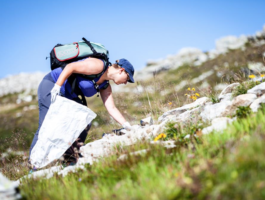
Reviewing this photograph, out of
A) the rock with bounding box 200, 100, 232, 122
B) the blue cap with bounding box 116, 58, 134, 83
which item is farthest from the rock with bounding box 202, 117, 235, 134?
the blue cap with bounding box 116, 58, 134, 83

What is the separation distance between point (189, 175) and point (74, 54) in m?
2.88

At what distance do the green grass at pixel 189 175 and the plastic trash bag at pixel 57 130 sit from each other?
Answer: 2.46 feet

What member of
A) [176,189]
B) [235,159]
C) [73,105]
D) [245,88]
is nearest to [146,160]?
[176,189]

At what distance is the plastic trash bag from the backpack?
0.42 meters

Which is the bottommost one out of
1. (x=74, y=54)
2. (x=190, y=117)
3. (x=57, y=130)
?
(x=190, y=117)

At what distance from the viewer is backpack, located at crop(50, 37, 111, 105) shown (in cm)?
394

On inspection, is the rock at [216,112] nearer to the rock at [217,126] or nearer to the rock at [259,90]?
the rock at [217,126]

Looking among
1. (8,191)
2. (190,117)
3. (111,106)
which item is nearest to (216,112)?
(190,117)

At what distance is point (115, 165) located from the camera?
2564mm

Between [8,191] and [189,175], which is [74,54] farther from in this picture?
[189,175]

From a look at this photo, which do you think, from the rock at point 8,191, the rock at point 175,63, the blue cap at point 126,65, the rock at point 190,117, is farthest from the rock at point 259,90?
the rock at point 175,63

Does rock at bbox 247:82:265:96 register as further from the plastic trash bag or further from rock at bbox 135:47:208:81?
rock at bbox 135:47:208:81

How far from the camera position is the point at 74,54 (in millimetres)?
3932

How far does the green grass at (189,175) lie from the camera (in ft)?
5.53
